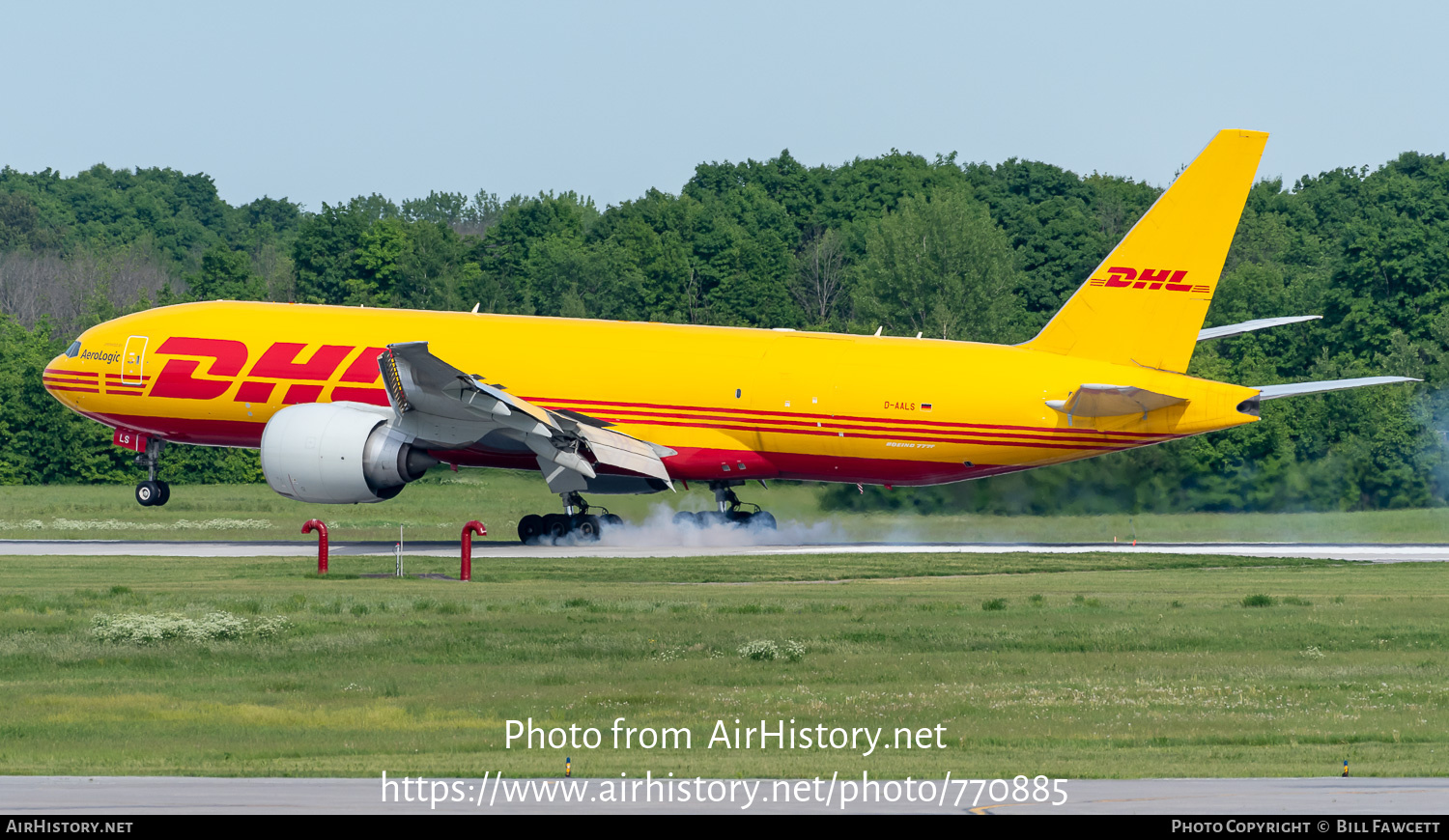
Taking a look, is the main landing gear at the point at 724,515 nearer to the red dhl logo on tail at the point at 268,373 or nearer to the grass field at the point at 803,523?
the grass field at the point at 803,523

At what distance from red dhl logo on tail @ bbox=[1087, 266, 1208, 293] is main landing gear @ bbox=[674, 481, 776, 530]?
9.78 metres

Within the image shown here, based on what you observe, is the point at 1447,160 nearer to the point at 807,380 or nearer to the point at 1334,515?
the point at 1334,515

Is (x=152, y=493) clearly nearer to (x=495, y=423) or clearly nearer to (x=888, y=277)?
(x=495, y=423)

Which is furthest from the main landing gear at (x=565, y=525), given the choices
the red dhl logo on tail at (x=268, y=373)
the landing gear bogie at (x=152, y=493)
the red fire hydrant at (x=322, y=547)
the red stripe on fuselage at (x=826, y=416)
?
the landing gear bogie at (x=152, y=493)

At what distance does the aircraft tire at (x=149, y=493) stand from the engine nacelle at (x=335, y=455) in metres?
6.20

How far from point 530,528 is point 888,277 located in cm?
4515

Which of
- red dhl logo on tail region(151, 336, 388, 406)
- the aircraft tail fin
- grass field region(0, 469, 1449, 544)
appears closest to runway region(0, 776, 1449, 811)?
red dhl logo on tail region(151, 336, 388, 406)

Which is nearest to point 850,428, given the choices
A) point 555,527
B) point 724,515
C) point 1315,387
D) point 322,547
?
point 724,515

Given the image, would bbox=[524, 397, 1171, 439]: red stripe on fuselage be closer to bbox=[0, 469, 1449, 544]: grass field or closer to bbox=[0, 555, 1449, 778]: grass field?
bbox=[0, 469, 1449, 544]: grass field

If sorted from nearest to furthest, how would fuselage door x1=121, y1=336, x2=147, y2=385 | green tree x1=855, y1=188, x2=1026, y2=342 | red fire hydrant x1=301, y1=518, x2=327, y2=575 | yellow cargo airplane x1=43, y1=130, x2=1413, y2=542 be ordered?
red fire hydrant x1=301, y1=518, x2=327, y2=575 → yellow cargo airplane x1=43, y1=130, x2=1413, y2=542 → fuselage door x1=121, y1=336, x2=147, y2=385 → green tree x1=855, y1=188, x2=1026, y2=342

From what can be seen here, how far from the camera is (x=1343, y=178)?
124000 mm

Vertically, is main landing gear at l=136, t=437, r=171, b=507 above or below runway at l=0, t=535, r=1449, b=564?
above

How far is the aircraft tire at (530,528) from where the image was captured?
39469 millimetres

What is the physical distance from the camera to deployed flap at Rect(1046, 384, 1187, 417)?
3756 cm
